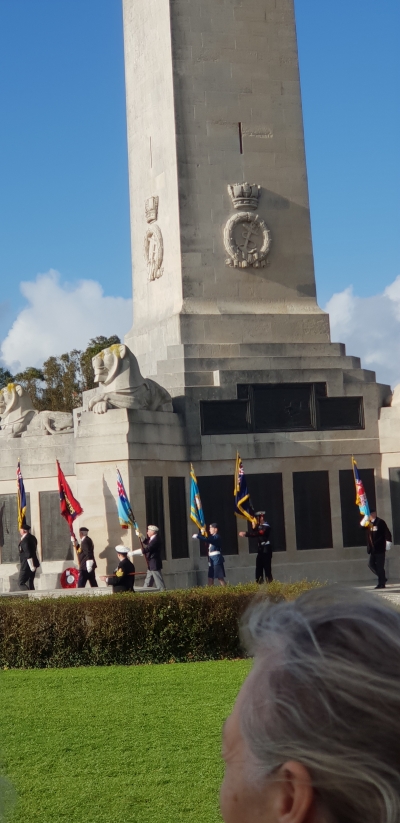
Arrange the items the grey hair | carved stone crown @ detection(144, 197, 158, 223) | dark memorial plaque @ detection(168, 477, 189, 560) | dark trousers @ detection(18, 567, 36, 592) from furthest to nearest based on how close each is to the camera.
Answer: carved stone crown @ detection(144, 197, 158, 223), dark memorial plaque @ detection(168, 477, 189, 560), dark trousers @ detection(18, 567, 36, 592), the grey hair

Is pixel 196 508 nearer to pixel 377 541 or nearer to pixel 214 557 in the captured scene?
pixel 214 557

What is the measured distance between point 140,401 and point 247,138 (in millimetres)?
7314

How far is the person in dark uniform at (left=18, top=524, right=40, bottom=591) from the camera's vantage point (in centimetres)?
2348

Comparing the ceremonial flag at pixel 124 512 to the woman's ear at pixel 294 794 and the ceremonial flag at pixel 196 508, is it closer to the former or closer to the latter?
the ceremonial flag at pixel 196 508

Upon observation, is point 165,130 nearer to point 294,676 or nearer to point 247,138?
point 247,138

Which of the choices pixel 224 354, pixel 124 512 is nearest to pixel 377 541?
pixel 124 512

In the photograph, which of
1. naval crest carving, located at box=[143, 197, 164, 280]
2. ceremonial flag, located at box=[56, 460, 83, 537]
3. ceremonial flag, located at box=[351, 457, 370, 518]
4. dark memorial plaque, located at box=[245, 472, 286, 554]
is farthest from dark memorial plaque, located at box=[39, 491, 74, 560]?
ceremonial flag, located at box=[351, 457, 370, 518]

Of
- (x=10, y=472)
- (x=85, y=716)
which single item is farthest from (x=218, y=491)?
(x=85, y=716)

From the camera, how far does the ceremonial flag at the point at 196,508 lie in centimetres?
2433

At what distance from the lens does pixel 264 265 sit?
91.0 ft

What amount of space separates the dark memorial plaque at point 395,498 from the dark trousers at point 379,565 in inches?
75.9

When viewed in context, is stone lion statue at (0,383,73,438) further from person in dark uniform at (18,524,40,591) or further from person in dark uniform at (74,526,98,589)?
person in dark uniform at (74,526,98,589)

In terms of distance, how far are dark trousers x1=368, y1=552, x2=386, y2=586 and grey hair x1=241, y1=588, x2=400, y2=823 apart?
23.0m

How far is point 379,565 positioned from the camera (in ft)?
80.1
